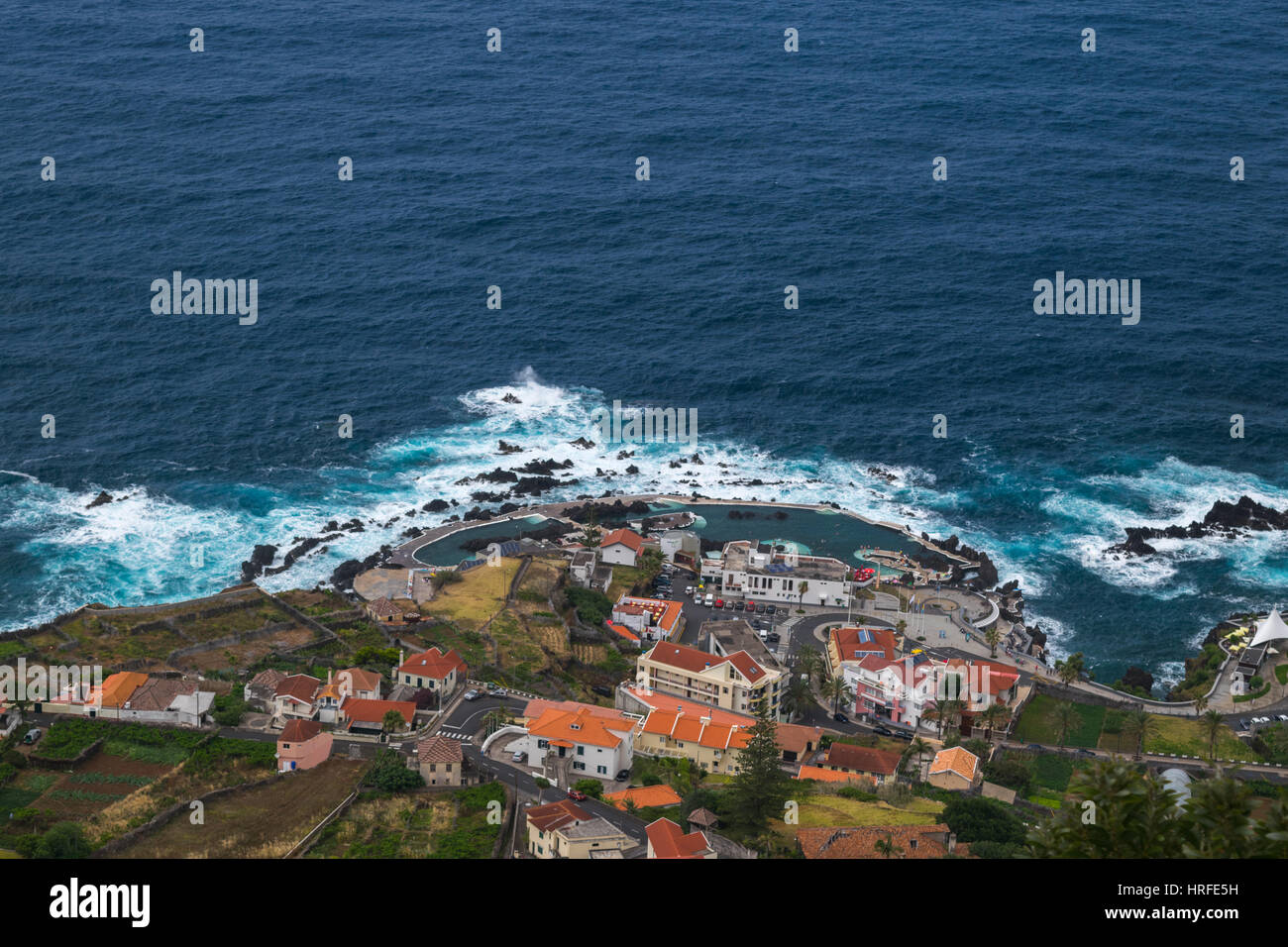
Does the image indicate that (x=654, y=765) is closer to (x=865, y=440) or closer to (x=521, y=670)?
(x=521, y=670)

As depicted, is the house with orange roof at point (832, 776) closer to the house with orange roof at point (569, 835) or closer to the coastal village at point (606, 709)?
the coastal village at point (606, 709)

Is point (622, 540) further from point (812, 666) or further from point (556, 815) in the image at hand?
point (556, 815)

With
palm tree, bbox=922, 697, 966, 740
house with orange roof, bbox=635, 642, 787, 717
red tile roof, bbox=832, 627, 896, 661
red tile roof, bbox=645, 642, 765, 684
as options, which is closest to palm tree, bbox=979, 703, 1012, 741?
palm tree, bbox=922, 697, 966, 740

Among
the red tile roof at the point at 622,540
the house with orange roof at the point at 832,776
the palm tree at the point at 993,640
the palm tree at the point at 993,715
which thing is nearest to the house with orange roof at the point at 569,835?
the house with orange roof at the point at 832,776

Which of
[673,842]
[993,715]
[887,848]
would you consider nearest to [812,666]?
[993,715]

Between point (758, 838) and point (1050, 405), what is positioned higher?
point (1050, 405)
